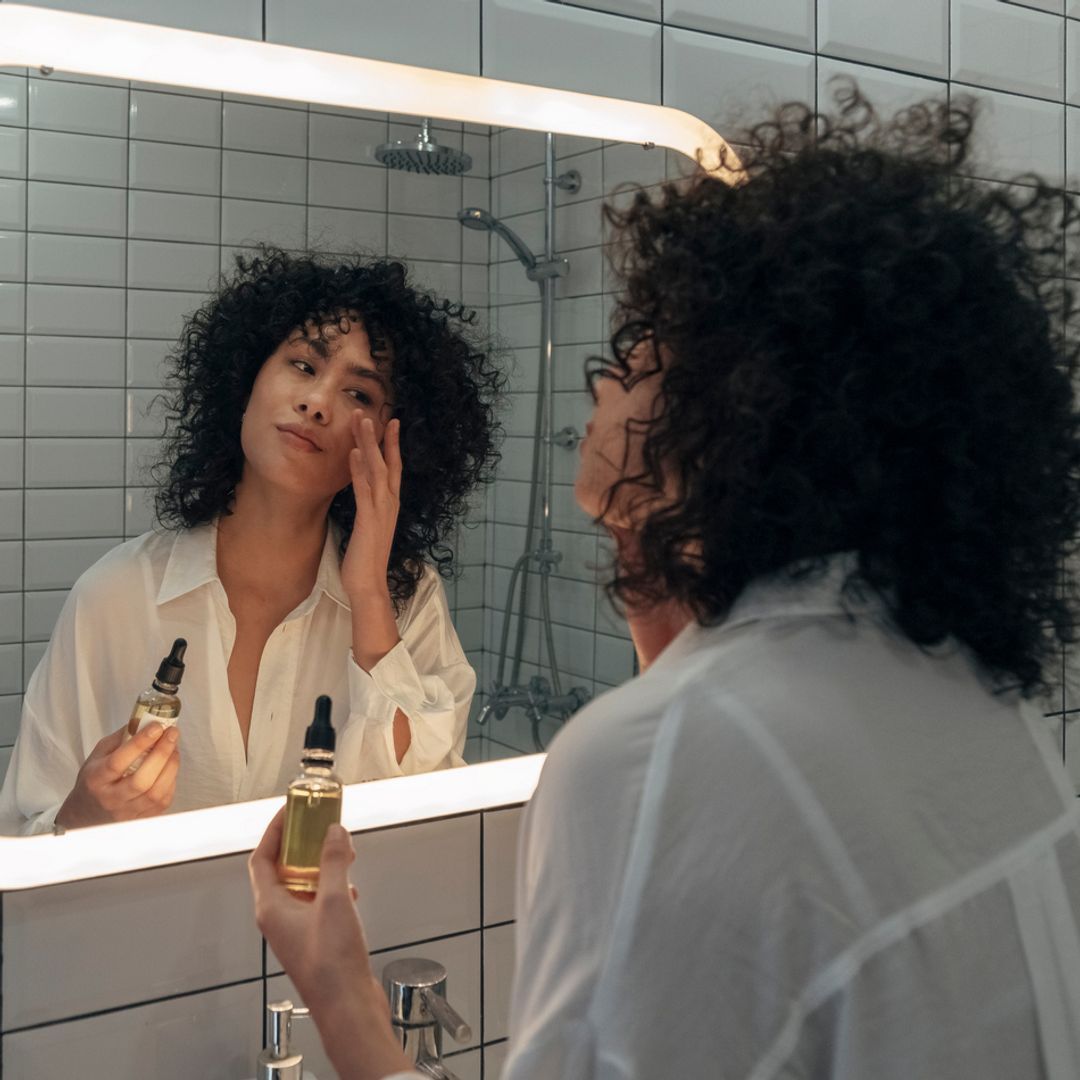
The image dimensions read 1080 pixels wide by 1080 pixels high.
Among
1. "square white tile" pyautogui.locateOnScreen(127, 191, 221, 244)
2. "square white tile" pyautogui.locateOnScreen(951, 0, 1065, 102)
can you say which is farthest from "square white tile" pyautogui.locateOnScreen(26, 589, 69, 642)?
"square white tile" pyautogui.locateOnScreen(951, 0, 1065, 102)

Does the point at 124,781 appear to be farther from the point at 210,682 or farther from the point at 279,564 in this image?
the point at 279,564

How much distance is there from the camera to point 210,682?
1.09 meters

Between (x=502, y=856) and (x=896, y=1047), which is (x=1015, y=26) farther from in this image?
(x=896, y=1047)

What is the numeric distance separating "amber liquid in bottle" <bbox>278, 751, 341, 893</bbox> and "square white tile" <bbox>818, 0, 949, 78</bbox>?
1.02 m

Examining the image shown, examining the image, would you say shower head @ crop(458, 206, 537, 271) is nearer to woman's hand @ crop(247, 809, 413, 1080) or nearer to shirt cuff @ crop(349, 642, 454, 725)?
shirt cuff @ crop(349, 642, 454, 725)

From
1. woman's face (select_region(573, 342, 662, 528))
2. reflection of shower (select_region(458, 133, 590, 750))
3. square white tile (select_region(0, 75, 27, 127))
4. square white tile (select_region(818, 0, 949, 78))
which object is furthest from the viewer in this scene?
square white tile (select_region(818, 0, 949, 78))

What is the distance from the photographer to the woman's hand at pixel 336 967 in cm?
73

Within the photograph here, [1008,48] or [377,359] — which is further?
[1008,48]

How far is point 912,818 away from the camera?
60 centimetres

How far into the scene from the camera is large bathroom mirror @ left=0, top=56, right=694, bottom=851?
1021mm

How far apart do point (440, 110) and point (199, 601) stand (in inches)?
20.2

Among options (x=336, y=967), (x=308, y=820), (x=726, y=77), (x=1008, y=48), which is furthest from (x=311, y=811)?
(x=1008, y=48)

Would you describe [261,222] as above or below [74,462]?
above

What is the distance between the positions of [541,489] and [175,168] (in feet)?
1.50
